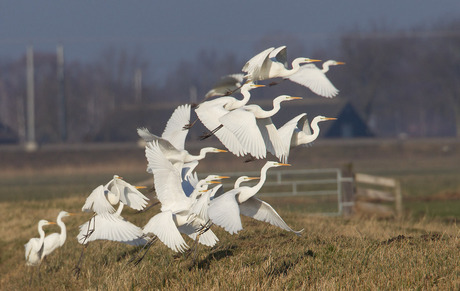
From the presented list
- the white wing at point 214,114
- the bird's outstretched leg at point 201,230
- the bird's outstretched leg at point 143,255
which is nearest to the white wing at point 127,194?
Answer: the bird's outstretched leg at point 143,255

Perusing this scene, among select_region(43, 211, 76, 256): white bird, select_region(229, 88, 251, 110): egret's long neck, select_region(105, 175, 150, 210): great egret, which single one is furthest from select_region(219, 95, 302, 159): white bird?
select_region(43, 211, 76, 256): white bird

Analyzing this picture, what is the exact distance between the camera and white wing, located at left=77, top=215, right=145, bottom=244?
27.7ft

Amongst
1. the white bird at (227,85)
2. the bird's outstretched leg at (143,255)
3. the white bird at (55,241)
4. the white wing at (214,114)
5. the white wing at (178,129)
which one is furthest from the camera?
the white bird at (55,241)

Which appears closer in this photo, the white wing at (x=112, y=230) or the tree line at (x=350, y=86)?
the white wing at (x=112, y=230)

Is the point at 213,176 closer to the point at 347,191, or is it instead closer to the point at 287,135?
the point at 287,135

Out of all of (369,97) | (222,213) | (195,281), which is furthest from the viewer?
(369,97)

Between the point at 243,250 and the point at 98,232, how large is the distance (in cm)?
170

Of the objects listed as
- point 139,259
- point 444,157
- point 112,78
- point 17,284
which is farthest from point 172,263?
A: point 112,78

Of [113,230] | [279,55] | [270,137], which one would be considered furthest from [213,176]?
[279,55]

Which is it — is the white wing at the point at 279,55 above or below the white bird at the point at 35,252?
above

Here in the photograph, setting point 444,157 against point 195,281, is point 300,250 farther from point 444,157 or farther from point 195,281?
point 444,157

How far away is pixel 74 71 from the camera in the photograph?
10644 cm

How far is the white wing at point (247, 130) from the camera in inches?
290

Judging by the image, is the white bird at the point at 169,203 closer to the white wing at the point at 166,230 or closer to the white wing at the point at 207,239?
the white wing at the point at 166,230
